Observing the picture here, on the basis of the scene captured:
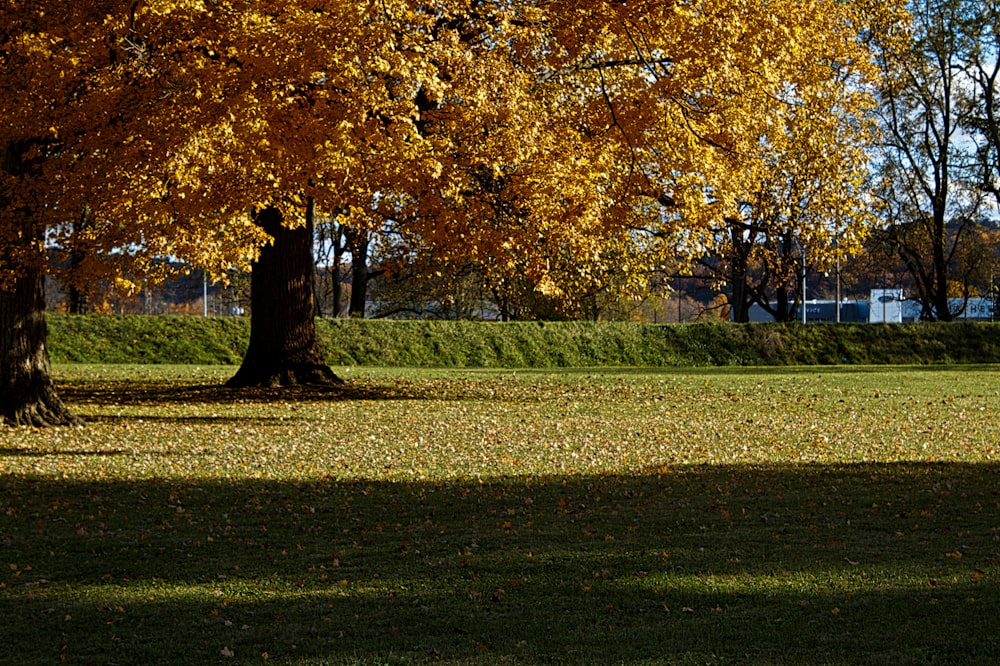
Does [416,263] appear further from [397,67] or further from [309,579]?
[309,579]

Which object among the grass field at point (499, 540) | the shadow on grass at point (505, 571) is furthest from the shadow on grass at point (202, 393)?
the shadow on grass at point (505, 571)

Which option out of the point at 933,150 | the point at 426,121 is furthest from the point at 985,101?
the point at 426,121

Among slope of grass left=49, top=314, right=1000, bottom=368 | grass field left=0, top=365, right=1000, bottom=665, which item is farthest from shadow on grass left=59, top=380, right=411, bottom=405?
slope of grass left=49, top=314, right=1000, bottom=368

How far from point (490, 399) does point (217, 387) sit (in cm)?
565

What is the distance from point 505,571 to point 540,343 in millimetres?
30234

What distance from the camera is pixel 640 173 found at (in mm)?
19469

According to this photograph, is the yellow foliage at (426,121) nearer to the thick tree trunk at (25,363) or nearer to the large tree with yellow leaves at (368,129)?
the large tree with yellow leaves at (368,129)

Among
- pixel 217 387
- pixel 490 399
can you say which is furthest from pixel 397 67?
pixel 217 387

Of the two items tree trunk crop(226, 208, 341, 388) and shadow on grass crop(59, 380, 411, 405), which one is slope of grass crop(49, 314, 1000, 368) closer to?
shadow on grass crop(59, 380, 411, 405)

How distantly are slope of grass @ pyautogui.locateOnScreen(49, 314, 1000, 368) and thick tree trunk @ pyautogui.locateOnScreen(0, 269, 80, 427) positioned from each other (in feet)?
59.2

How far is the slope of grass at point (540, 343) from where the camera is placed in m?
33.8

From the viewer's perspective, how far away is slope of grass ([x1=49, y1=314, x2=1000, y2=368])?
3375 centimetres

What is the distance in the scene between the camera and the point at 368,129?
1547 cm

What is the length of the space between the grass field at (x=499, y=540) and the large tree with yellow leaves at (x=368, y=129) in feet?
9.80
